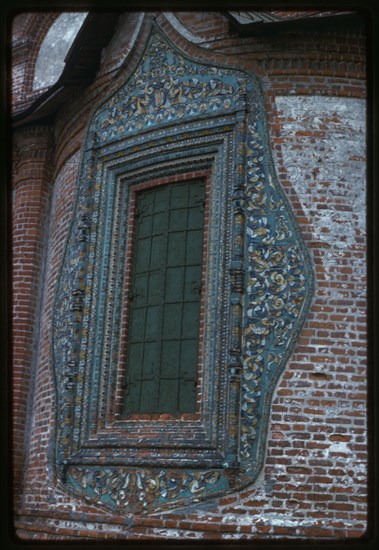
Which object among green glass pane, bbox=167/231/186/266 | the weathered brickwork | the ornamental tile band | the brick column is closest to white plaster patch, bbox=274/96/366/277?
the weathered brickwork

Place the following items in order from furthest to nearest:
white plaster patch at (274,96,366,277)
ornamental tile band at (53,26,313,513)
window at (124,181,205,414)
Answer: window at (124,181,205,414), white plaster patch at (274,96,366,277), ornamental tile band at (53,26,313,513)

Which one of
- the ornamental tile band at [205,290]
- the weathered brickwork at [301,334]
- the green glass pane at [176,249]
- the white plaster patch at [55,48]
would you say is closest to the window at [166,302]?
the green glass pane at [176,249]

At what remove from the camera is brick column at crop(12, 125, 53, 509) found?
8930mm

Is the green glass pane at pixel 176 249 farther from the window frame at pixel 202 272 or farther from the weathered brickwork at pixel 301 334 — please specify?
the weathered brickwork at pixel 301 334

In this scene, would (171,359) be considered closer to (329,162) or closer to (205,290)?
(205,290)

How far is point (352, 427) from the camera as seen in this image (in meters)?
6.52

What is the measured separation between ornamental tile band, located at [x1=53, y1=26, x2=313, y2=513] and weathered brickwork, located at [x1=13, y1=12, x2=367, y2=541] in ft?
0.43

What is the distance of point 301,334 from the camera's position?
265 inches

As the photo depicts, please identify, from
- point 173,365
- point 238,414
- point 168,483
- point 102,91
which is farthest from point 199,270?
point 102,91

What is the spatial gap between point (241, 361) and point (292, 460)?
36.5 inches

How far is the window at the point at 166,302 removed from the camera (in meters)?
7.22

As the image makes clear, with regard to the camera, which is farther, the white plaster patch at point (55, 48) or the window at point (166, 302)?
the white plaster patch at point (55, 48)

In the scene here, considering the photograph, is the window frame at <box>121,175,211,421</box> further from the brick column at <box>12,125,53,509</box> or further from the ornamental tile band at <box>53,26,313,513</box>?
the brick column at <box>12,125,53,509</box>

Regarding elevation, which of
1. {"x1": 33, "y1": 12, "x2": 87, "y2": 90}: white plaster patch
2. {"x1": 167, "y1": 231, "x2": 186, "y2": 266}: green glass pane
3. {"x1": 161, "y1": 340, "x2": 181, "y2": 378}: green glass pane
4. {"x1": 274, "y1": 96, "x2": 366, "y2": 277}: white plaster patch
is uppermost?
{"x1": 33, "y1": 12, "x2": 87, "y2": 90}: white plaster patch
